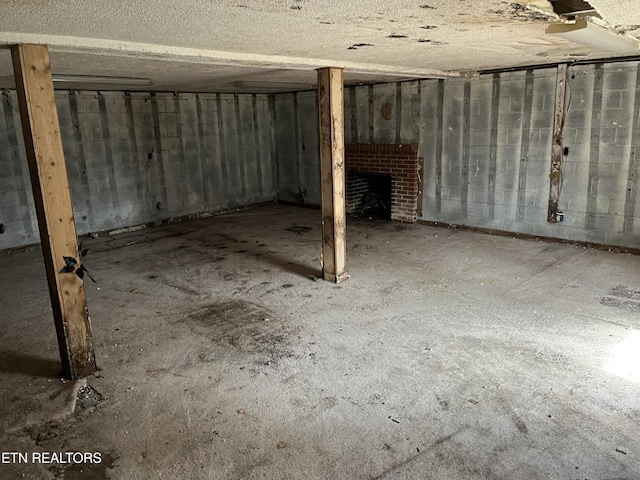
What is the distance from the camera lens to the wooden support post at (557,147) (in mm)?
5840

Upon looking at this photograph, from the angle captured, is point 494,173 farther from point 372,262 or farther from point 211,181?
point 211,181

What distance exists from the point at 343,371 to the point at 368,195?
5.69 m

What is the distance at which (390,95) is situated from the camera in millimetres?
7566

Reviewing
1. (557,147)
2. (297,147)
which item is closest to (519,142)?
(557,147)

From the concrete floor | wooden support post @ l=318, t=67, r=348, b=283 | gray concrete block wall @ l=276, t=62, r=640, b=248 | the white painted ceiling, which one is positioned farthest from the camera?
gray concrete block wall @ l=276, t=62, r=640, b=248

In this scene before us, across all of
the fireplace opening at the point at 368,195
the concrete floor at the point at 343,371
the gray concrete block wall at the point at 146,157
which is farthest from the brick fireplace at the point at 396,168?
the gray concrete block wall at the point at 146,157

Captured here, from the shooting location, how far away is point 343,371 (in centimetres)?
334

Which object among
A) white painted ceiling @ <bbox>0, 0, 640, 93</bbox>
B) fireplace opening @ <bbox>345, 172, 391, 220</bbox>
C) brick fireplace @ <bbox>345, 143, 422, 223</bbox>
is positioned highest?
white painted ceiling @ <bbox>0, 0, 640, 93</bbox>

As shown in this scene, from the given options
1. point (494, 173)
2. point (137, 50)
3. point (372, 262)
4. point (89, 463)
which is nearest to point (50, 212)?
point (137, 50)

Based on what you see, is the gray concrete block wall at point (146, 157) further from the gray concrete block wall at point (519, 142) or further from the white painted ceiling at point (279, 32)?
the white painted ceiling at point (279, 32)

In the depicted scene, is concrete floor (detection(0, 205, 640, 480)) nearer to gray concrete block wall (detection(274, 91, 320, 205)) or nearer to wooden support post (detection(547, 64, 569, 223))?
wooden support post (detection(547, 64, 569, 223))

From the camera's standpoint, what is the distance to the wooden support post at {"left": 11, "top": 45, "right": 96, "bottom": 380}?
297 cm

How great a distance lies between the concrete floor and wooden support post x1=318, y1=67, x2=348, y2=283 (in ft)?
1.02

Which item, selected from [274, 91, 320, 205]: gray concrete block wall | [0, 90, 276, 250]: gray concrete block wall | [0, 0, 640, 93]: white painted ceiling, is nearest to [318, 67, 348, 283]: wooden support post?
[0, 0, 640, 93]: white painted ceiling
